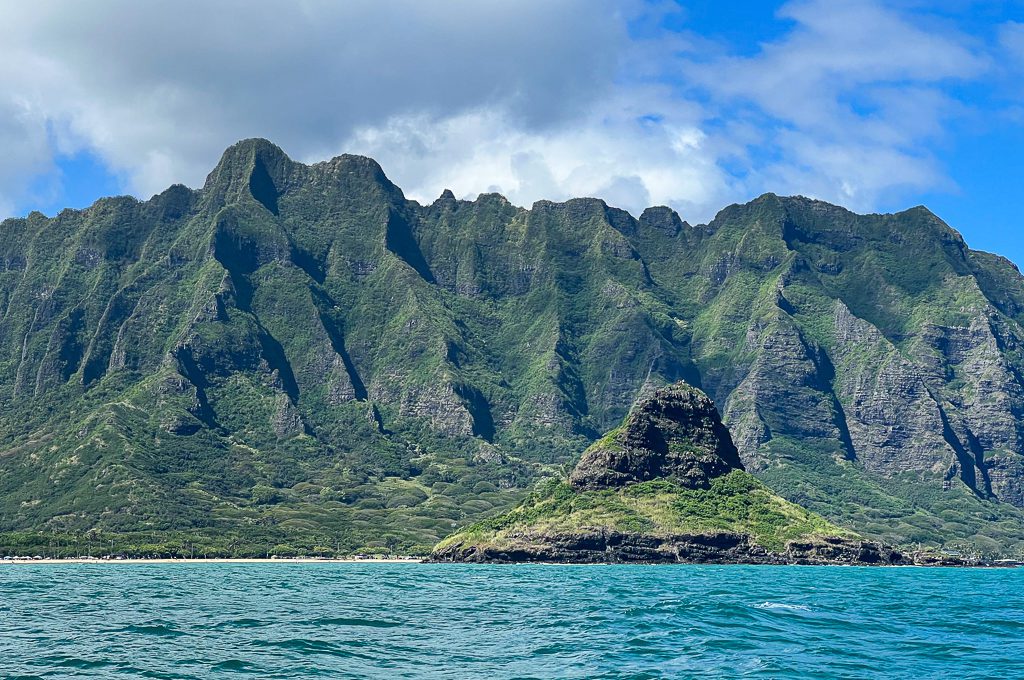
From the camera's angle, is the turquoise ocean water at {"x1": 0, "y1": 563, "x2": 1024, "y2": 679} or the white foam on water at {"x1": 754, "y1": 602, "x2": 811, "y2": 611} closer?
the turquoise ocean water at {"x1": 0, "y1": 563, "x2": 1024, "y2": 679}

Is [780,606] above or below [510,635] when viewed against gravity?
above

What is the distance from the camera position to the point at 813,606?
13975cm

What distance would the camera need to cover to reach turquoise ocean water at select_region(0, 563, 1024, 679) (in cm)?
8538

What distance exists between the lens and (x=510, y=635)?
107m

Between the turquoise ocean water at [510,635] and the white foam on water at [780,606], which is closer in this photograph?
the turquoise ocean water at [510,635]

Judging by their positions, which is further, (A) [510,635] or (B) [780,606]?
(B) [780,606]

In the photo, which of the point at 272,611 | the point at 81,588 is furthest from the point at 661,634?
the point at 81,588

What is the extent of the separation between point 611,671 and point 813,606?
62.7 meters

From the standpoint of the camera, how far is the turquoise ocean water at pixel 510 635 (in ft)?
280

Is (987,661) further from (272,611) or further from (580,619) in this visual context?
(272,611)

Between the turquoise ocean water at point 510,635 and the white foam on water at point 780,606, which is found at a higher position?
the white foam on water at point 780,606

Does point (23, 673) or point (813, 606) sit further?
point (813, 606)

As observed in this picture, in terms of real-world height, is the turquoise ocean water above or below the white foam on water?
below

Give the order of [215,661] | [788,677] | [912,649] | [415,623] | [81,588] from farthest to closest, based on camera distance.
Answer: [81,588] → [415,623] → [912,649] → [215,661] → [788,677]
